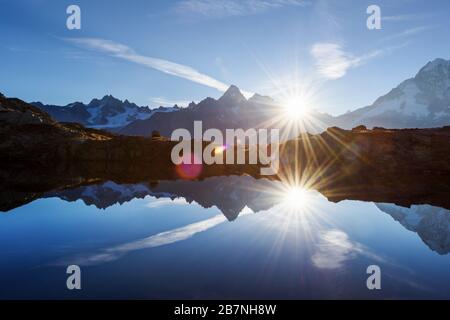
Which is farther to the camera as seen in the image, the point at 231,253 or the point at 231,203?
the point at 231,203

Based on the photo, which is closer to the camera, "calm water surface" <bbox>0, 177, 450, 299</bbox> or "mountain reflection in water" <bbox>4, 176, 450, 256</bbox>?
"calm water surface" <bbox>0, 177, 450, 299</bbox>

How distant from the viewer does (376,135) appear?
7856 cm

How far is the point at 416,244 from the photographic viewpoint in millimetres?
18469

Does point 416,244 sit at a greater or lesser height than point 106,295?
greater

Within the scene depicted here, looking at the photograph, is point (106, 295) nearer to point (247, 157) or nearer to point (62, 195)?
point (62, 195)

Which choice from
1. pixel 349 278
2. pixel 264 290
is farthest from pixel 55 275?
pixel 349 278

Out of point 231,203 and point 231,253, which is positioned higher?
point 231,203

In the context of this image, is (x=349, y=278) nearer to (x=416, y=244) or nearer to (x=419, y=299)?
(x=419, y=299)

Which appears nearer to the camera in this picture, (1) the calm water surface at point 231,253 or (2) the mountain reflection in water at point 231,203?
(1) the calm water surface at point 231,253

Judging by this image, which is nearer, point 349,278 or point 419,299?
point 419,299

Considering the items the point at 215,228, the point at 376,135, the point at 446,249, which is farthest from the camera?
the point at 376,135
